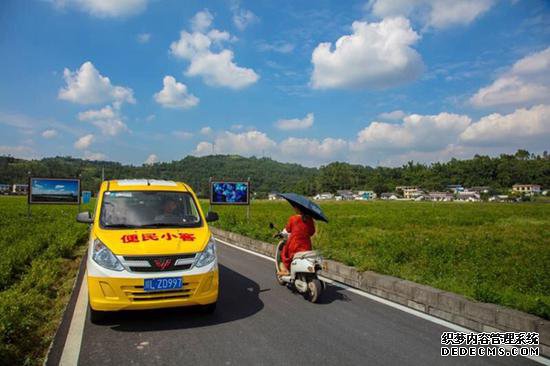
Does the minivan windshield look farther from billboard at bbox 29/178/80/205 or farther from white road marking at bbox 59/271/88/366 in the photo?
billboard at bbox 29/178/80/205

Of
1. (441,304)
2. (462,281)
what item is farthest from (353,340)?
(462,281)

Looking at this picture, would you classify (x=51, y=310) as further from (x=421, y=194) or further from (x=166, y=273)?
(x=421, y=194)

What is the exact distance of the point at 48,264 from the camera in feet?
31.3

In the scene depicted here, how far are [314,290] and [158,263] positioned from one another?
2581 millimetres

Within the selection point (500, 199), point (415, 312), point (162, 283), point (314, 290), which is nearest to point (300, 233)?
point (314, 290)

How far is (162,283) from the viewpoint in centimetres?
511

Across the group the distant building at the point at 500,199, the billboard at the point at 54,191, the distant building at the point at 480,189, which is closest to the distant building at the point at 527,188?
the distant building at the point at 480,189

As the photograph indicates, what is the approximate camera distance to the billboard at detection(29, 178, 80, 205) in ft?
85.8

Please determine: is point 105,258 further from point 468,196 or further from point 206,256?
point 468,196

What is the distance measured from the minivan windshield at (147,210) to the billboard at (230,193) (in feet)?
52.0

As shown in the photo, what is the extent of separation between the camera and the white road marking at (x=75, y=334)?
13.7 ft

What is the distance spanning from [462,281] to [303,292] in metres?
3.01

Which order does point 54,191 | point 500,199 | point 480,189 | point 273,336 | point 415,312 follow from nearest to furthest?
point 273,336, point 415,312, point 54,191, point 500,199, point 480,189

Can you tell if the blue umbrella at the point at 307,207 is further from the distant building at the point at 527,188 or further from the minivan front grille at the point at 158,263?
the distant building at the point at 527,188
